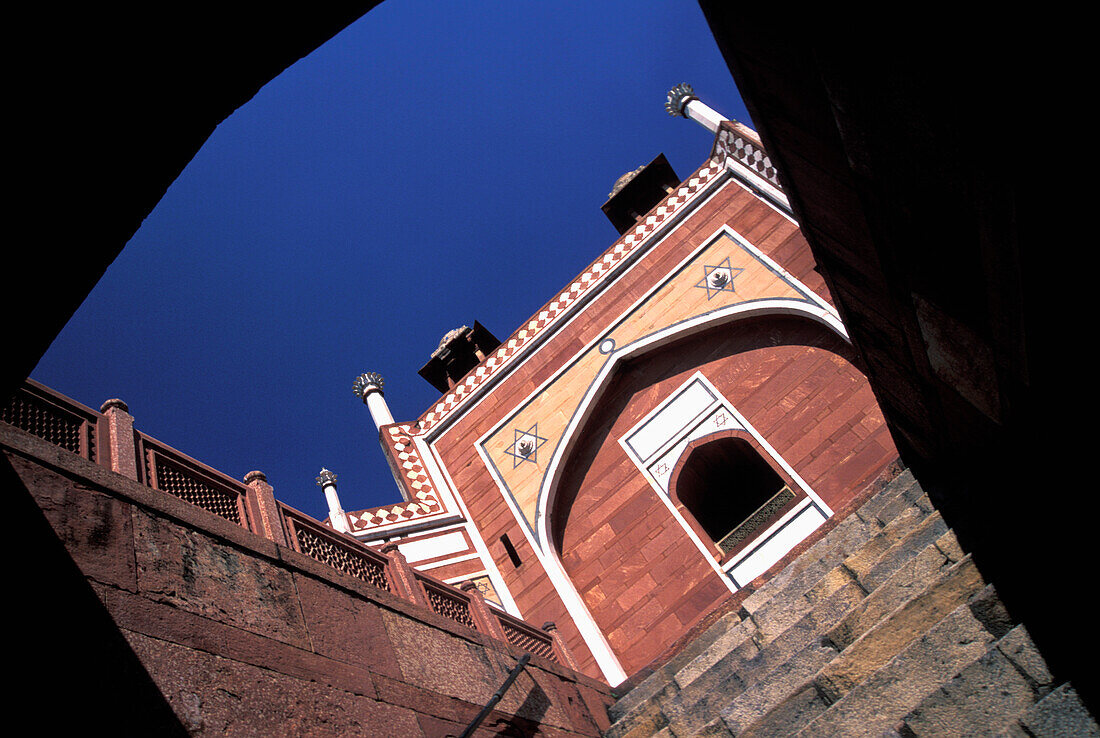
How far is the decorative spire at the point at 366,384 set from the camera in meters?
12.7

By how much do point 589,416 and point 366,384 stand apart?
13.1 ft

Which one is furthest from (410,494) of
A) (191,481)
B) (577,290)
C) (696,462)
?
(191,481)

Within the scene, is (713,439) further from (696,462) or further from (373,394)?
(373,394)

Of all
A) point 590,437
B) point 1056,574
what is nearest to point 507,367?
point 590,437

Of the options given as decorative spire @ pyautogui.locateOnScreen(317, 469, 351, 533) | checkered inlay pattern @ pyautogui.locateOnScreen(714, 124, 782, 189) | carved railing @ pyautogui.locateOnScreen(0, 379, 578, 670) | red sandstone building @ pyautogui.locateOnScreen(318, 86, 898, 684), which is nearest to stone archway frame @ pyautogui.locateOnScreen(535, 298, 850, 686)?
red sandstone building @ pyautogui.locateOnScreen(318, 86, 898, 684)

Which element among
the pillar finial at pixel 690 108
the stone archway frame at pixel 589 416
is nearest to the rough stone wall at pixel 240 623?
the stone archway frame at pixel 589 416

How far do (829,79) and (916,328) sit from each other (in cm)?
152

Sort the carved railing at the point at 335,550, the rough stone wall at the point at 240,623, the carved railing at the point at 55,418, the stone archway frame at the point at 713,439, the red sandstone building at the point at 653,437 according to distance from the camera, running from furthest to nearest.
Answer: the red sandstone building at the point at 653,437, the stone archway frame at the point at 713,439, the carved railing at the point at 335,550, the carved railing at the point at 55,418, the rough stone wall at the point at 240,623

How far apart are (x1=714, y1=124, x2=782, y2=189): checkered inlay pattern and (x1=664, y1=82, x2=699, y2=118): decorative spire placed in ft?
5.11

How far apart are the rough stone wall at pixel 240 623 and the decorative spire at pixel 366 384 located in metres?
7.35

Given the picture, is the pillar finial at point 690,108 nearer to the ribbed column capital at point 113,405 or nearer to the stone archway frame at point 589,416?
the stone archway frame at point 589,416

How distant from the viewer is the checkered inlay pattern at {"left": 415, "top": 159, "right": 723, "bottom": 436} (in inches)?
430

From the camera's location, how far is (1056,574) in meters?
3.65

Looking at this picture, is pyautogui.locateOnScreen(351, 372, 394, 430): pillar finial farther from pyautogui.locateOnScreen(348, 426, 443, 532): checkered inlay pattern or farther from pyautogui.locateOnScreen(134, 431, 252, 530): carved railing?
pyautogui.locateOnScreen(134, 431, 252, 530): carved railing
